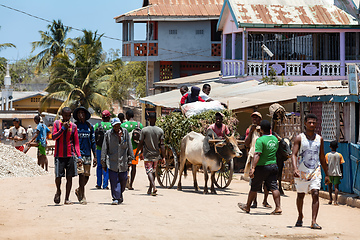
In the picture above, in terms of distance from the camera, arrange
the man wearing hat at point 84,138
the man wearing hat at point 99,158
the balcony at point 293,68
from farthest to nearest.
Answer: the balcony at point 293,68 < the man wearing hat at point 99,158 < the man wearing hat at point 84,138

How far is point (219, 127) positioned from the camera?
14.5 metres

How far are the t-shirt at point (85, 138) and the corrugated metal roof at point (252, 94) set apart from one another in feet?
18.3

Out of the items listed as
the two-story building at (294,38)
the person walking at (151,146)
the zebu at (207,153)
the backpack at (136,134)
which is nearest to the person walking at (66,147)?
the person walking at (151,146)

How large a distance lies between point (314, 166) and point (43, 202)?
17.9 ft

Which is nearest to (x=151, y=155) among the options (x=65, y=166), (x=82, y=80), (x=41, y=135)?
(x=65, y=166)

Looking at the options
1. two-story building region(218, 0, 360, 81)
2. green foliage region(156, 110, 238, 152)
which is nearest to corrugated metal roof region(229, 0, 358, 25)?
two-story building region(218, 0, 360, 81)

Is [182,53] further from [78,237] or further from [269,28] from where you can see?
[78,237]

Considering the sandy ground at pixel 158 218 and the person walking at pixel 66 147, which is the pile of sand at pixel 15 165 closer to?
the sandy ground at pixel 158 218

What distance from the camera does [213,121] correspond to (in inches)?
615

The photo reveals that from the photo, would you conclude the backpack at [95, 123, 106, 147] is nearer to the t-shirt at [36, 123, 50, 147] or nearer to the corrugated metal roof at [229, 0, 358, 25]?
the t-shirt at [36, 123, 50, 147]

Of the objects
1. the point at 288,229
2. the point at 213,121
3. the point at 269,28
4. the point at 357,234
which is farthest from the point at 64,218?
the point at 269,28

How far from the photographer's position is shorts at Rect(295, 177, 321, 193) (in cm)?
970

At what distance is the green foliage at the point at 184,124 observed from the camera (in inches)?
613

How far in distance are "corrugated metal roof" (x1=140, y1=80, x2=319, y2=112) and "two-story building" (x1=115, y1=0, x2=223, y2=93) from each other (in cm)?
1191
